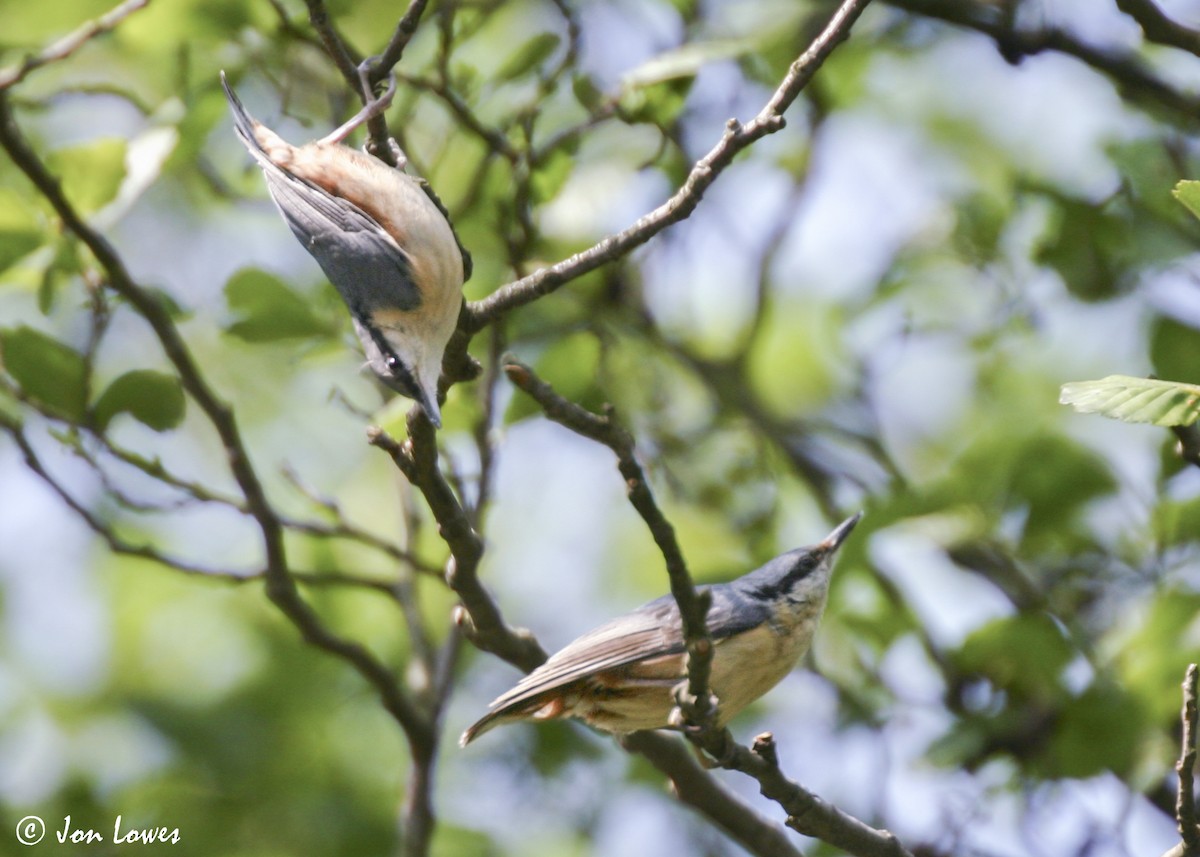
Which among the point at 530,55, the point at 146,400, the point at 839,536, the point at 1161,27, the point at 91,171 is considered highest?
the point at 1161,27

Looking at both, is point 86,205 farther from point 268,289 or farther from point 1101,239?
point 1101,239

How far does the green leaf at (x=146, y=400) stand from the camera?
131 inches

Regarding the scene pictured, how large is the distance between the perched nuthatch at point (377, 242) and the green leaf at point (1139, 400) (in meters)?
1.23

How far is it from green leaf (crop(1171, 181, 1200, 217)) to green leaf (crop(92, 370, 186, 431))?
2.41m

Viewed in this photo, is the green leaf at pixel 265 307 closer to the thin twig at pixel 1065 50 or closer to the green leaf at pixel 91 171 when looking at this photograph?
the green leaf at pixel 91 171

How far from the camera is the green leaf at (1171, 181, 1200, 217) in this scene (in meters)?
2.18

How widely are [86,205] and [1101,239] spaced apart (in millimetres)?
2963

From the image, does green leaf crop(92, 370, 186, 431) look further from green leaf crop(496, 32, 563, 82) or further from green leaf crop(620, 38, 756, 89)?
green leaf crop(620, 38, 756, 89)

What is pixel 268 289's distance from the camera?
3.53 m

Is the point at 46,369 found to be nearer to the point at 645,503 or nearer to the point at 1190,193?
the point at 645,503

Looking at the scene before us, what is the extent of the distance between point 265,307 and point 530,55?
1023 mm

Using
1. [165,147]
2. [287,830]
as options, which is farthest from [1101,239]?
[287,830]

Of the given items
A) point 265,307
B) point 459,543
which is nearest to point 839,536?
point 459,543

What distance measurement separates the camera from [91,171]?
141 inches
